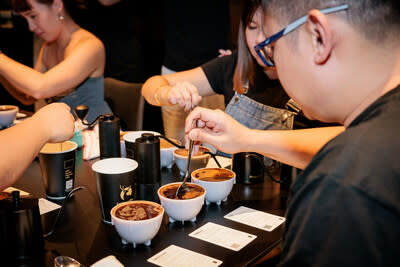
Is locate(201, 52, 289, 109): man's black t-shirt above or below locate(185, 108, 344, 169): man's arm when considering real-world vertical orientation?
above

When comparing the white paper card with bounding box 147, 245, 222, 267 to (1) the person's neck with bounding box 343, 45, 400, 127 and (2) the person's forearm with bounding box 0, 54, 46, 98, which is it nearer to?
(1) the person's neck with bounding box 343, 45, 400, 127

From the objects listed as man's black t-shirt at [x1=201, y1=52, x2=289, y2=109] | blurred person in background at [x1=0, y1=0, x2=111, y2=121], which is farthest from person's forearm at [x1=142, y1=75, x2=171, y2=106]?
blurred person in background at [x1=0, y1=0, x2=111, y2=121]

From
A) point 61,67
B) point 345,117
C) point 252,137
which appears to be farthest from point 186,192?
point 61,67

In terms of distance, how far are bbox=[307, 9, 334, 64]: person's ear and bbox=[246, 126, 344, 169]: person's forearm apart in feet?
1.92

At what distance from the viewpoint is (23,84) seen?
2.37 metres

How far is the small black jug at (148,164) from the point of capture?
1.32 metres

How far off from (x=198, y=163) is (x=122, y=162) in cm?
31

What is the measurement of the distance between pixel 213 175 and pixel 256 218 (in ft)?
0.71

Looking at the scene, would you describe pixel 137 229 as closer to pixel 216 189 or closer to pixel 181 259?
pixel 181 259

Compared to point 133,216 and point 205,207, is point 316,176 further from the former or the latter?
point 205,207

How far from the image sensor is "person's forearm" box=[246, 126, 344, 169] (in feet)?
4.21

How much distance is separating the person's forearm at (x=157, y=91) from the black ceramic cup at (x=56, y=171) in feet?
2.12

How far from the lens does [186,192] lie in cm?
121

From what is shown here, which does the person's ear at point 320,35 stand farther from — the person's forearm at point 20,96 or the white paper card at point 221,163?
the person's forearm at point 20,96
